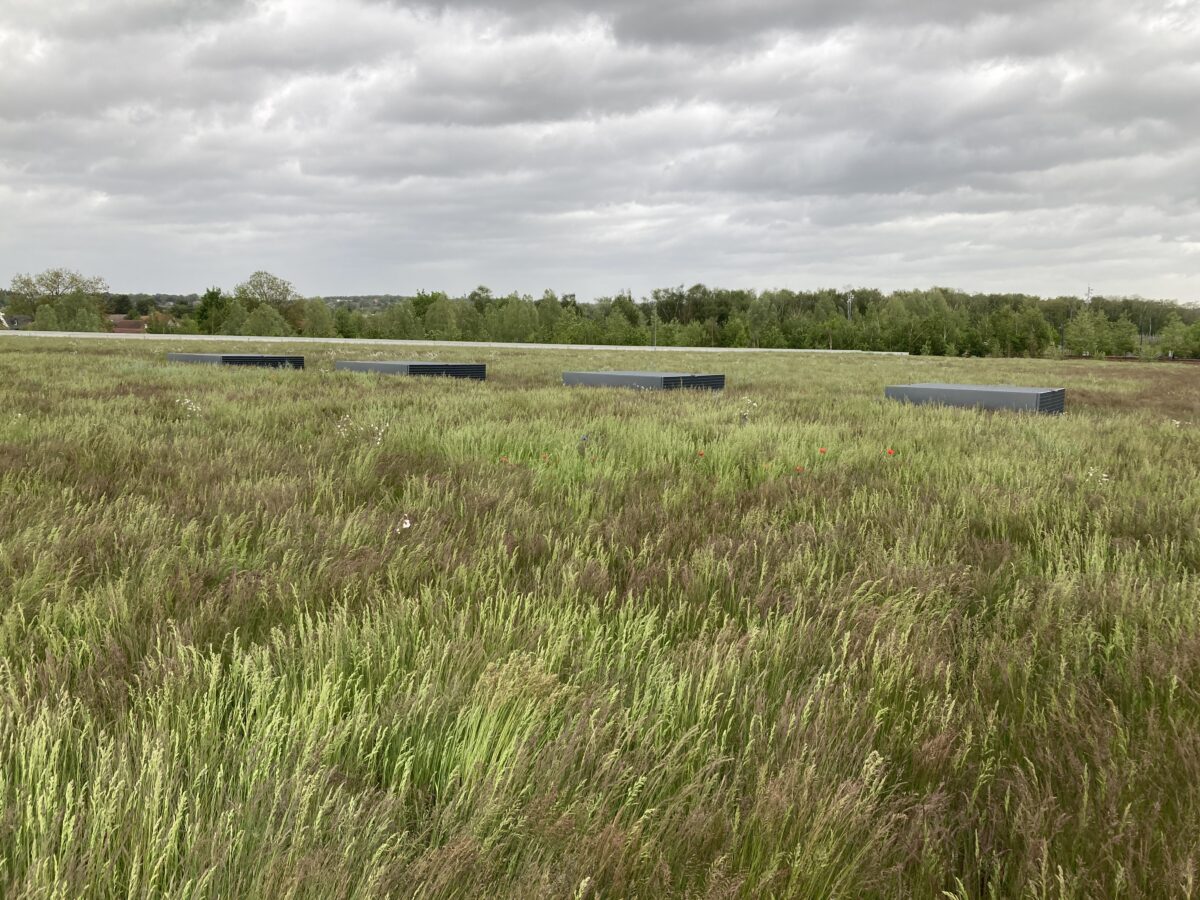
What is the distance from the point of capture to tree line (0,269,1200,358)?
9706 cm

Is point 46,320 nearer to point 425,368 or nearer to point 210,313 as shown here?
point 210,313

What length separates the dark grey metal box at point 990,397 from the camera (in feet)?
35.3

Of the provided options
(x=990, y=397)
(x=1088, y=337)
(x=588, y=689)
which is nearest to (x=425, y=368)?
(x=990, y=397)

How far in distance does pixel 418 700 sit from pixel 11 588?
6.32 ft

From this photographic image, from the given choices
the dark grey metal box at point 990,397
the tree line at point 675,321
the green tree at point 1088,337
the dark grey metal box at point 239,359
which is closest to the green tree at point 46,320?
the tree line at point 675,321

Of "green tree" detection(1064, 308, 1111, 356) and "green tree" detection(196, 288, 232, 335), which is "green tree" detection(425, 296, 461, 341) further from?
"green tree" detection(1064, 308, 1111, 356)

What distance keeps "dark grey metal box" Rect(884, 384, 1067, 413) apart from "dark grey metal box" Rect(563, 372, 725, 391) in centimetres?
371

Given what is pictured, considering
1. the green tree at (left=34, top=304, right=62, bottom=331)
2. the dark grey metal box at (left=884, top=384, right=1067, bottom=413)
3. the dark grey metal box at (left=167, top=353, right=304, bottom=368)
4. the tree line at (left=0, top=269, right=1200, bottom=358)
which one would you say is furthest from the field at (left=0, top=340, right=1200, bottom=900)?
the green tree at (left=34, top=304, right=62, bottom=331)

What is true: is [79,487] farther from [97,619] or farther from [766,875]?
[766,875]

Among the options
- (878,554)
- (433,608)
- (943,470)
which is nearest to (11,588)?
(433,608)

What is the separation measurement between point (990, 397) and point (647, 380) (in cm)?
572

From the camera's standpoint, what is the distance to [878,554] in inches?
142

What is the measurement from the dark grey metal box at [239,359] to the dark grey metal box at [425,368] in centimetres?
242

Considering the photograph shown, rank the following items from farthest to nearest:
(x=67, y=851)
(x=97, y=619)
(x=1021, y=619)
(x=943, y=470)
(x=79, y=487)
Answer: (x=943, y=470)
(x=79, y=487)
(x=1021, y=619)
(x=97, y=619)
(x=67, y=851)
